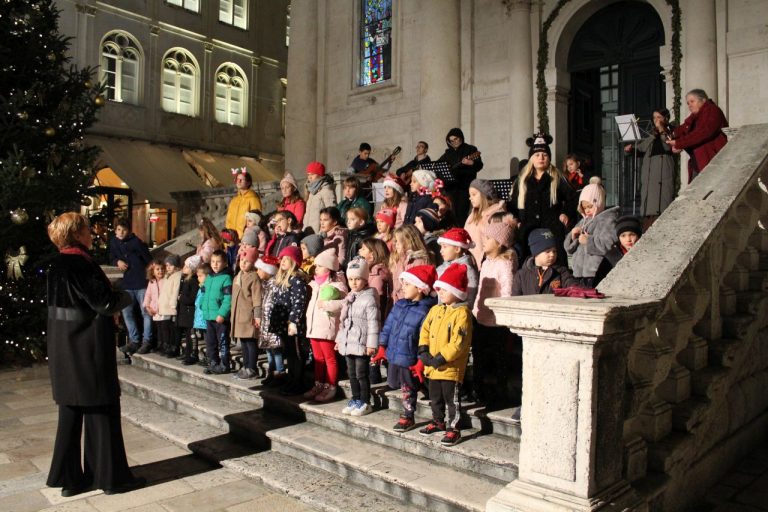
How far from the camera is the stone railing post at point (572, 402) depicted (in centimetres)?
326

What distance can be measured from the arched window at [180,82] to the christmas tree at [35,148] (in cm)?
1643

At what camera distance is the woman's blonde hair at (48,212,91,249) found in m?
4.64

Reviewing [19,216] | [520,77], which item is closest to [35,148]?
[19,216]

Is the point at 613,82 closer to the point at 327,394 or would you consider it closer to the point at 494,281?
the point at 494,281

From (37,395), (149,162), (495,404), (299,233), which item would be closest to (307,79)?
(149,162)

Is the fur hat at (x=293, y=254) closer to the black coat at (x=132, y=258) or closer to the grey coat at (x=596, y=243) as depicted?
the grey coat at (x=596, y=243)

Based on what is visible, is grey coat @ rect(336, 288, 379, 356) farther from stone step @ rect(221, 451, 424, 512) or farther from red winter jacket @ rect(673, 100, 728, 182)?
red winter jacket @ rect(673, 100, 728, 182)

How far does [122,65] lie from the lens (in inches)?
951

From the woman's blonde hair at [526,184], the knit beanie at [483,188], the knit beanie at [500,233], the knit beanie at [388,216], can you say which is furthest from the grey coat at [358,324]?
the woman's blonde hair at [526,184]

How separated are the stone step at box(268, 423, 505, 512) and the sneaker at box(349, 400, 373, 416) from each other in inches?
8.5

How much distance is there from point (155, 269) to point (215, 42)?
2054 centimetres

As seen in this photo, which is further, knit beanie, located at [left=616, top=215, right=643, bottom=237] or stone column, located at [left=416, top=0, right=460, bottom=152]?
stone column, located at [left=416, top=0, right=460, bottom=152]

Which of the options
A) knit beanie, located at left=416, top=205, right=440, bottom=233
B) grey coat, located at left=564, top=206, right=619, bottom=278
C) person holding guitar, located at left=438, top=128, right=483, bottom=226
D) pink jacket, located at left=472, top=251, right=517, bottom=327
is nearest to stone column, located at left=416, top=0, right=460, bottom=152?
person holding guitar, located at left=438, top=128, right=483, bottom=226

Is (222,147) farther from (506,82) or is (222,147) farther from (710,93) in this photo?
(710,93)
